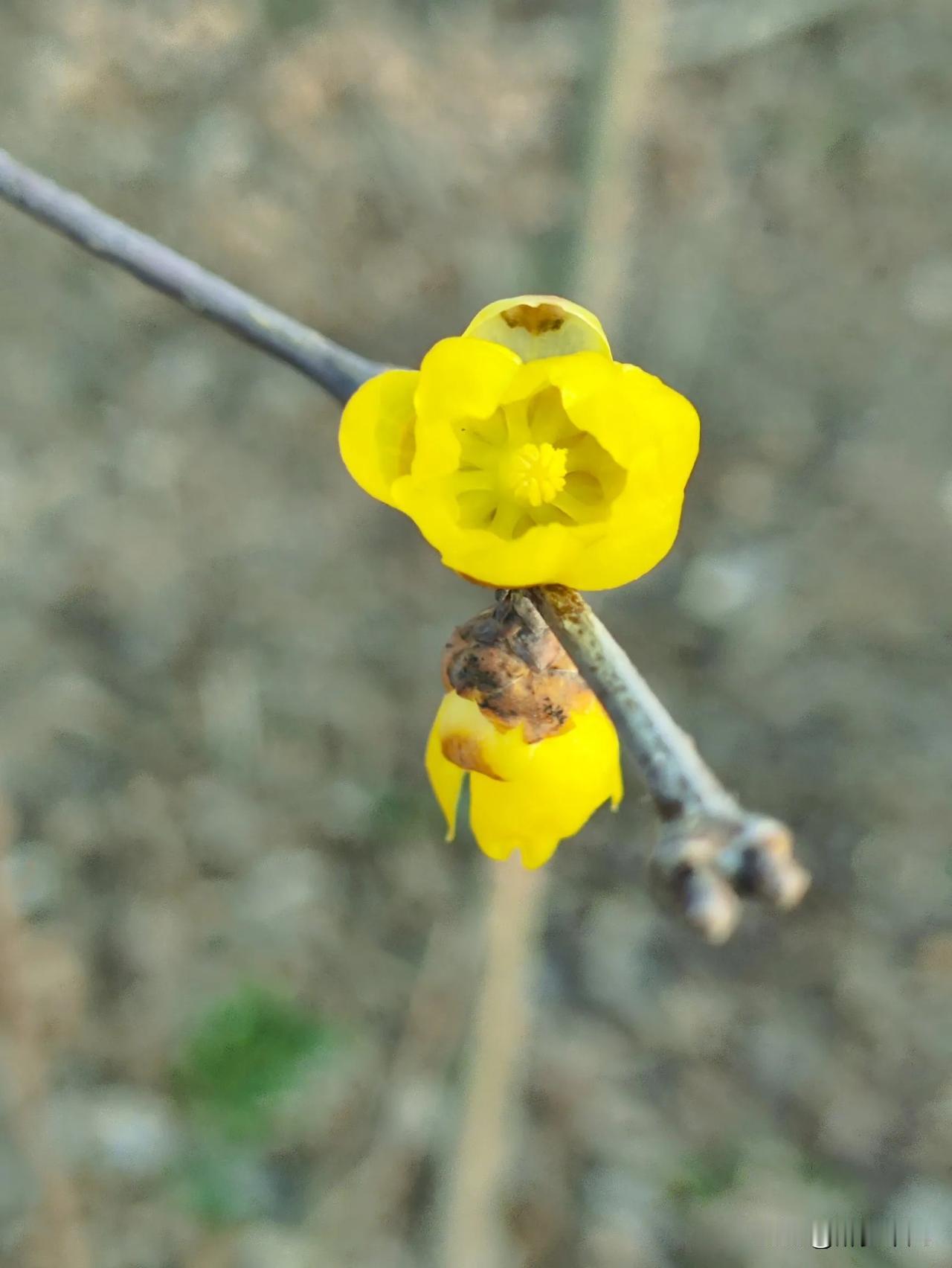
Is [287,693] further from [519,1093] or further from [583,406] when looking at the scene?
[583,406]

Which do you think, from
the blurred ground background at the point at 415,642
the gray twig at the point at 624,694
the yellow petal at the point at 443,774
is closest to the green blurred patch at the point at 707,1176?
the blurred ground background at the point at 415,642

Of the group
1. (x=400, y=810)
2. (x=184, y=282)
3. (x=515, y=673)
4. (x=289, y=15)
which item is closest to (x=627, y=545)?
(x=515, y=673)

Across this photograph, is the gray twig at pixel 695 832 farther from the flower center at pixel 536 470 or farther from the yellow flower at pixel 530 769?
the flower center at pixel 536 470

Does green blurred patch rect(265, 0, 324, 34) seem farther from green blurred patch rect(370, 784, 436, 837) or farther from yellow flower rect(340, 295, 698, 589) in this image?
yellow flower rect(340, 295, 698, 589)

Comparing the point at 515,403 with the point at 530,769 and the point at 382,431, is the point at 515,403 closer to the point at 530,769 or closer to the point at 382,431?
the point at 382,431

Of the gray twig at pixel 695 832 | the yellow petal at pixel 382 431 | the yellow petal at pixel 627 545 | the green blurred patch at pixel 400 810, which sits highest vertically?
the green blurred patch at pixel 400 810
